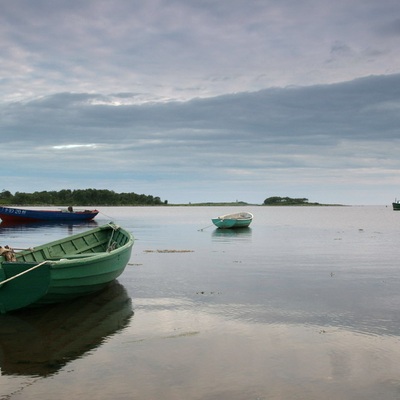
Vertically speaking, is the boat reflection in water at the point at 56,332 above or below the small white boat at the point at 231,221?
below

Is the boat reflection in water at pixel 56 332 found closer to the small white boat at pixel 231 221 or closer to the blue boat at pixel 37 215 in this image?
the small white boat at pixel 231 221

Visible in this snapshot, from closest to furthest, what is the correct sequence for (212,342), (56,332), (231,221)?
1. (212,342)
2. (56,332)
3. (231,221)

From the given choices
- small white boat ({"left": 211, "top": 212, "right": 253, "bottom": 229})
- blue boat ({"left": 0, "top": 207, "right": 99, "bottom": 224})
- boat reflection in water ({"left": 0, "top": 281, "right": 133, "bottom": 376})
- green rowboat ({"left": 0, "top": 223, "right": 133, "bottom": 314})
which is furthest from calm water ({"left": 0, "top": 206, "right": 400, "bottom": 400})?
blue boat ({"left": 0, "top": 207, "right": 99, "bottom": 224})

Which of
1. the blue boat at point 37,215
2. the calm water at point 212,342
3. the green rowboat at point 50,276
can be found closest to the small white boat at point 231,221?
the blue boat at point 37,215

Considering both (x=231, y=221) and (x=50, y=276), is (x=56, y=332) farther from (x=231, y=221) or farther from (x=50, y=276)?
(x=231, y=221)

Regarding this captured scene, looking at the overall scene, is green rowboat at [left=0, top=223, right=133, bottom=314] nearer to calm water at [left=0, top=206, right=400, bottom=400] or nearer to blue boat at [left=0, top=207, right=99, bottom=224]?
calm water at [left=0, top=206, right=400, bottom=400]

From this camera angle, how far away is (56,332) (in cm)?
1383

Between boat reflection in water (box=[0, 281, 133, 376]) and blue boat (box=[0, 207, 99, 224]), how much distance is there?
226ft

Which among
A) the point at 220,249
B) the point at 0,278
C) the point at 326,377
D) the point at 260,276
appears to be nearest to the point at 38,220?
the point at 220,249

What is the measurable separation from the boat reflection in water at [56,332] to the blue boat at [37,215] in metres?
68.8

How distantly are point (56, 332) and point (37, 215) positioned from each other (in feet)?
245

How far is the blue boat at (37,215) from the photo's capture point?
267 feet

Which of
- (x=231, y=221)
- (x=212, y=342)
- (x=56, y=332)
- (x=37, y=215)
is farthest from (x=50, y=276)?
(x=37, y=215)

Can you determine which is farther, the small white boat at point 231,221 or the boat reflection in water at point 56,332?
the small white boat at point 231,221
